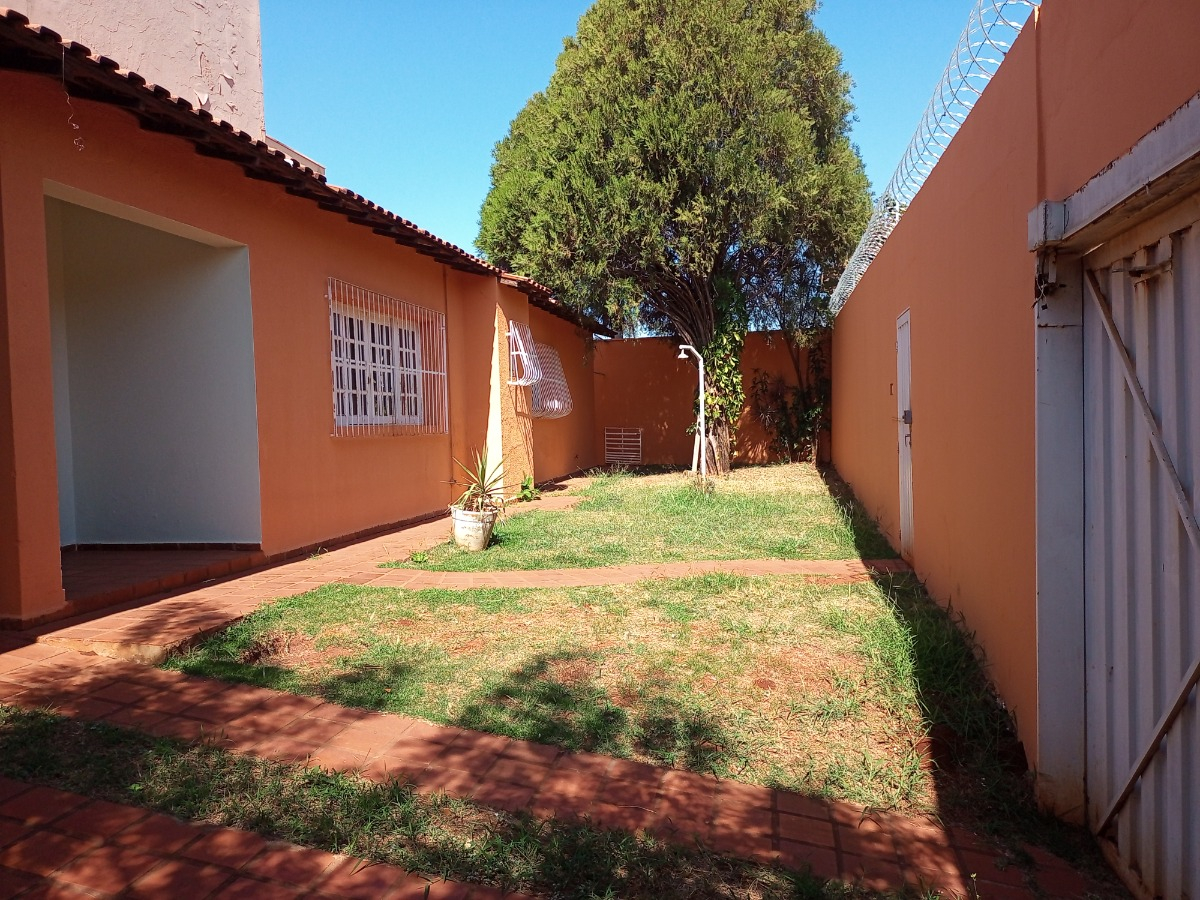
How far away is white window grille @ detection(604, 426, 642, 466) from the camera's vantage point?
1434cm

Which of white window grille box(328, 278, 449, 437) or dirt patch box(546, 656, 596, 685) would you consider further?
white window grille box(328, 278, 449, 437)

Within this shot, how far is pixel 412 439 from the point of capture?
25.5 ft

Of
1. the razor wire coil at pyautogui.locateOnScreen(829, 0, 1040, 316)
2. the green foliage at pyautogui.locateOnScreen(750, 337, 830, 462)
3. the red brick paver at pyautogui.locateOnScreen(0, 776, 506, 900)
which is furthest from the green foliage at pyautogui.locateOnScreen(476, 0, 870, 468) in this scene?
the red brick paver at pyautogui.locateOnScreen(0, 776, 506, 900)

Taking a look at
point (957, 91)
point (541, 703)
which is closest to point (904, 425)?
point (957, 91)

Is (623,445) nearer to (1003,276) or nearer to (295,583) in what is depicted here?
(295,583)

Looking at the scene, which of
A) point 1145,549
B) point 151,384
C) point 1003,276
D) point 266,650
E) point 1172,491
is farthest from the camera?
point 151,384

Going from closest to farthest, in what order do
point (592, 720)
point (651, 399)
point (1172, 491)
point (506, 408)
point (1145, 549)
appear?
point (1172, 491), point (1145, 549), point (592, 720), point (506, 408), point (651, 399)

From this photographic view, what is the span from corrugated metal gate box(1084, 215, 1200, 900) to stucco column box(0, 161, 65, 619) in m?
4.58

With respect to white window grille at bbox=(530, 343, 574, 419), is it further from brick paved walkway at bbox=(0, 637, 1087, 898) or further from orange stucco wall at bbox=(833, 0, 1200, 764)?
brick paved walkway at bbox=(0, 637, 1087, 898)

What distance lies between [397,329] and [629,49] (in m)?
5.89

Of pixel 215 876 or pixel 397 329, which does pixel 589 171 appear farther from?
pixel 215 876

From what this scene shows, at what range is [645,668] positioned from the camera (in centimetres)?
337

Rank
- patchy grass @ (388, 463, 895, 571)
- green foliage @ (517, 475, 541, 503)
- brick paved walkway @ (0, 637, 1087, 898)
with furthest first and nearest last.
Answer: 1. green foliage @ (517, 475, 541, 503)
2. patchy grass @ (388, 463, 895, 571)
3. brick paved walkway @ (0, 637, 1087, 898)

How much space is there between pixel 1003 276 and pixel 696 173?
7.60m
